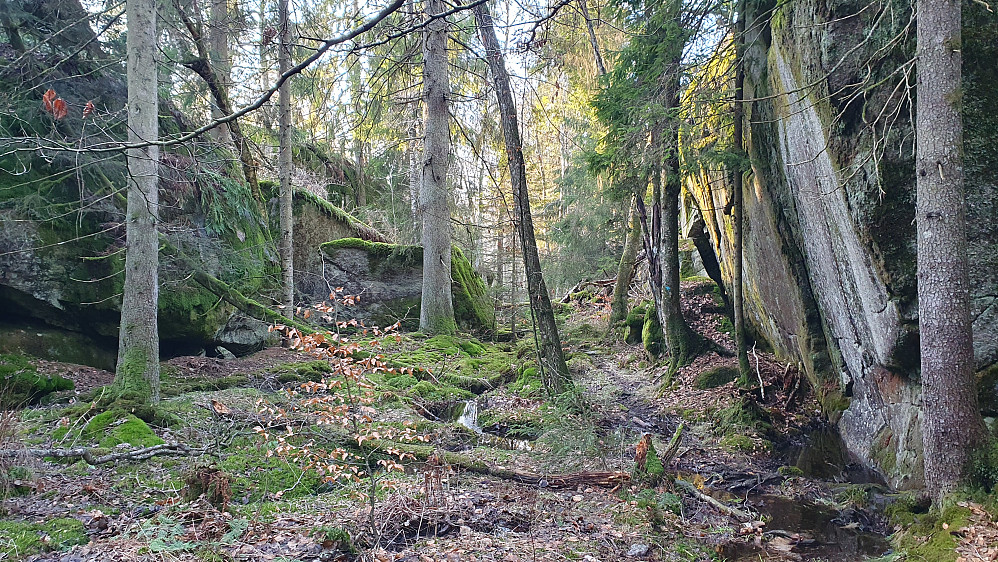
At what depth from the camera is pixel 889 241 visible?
568 centimetres

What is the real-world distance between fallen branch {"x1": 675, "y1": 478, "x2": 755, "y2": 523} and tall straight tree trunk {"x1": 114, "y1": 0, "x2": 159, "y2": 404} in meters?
6.19

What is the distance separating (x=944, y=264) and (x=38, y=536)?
7160 mm

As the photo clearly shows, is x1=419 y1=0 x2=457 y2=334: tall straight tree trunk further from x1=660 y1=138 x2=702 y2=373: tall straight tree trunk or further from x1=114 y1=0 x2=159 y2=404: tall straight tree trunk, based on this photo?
x1=114 y1=0 x2=159 y2=404: tall straight tree trunk

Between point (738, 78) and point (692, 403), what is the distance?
17.6ft

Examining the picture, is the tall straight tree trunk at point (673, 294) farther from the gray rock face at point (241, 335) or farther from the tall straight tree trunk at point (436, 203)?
the gray rock face at point (241, 335)

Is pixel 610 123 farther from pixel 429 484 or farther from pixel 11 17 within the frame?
pixel 11 17

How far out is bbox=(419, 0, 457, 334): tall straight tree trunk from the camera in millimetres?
13055

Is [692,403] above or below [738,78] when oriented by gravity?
below

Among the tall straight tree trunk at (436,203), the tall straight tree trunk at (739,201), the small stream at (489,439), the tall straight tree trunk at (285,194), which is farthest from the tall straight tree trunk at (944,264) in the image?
the tall straight tree trunk at (285,194)

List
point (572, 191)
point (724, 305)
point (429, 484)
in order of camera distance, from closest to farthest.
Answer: point (429, 484) → point (724, 305) → point (572, 191)

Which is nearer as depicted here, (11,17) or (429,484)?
(429,484)

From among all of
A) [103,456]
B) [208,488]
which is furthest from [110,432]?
[208,488]

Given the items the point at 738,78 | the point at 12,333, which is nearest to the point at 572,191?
the point at 738,78

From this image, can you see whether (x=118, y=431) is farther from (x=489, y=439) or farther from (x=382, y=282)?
(x=382, y=282)
